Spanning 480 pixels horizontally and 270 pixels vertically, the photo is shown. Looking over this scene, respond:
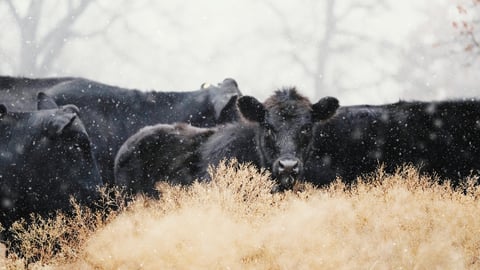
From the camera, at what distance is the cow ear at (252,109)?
7.50 metres

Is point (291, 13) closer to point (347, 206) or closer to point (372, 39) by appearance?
point (372, 39)

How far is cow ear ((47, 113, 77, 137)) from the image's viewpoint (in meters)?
6.40

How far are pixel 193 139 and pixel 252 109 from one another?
100 cm

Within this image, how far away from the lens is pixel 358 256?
4.44m

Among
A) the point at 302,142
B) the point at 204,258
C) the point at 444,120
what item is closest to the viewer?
the point at 204,258

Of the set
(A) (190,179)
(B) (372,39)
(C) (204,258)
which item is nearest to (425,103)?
(A) (190,179)

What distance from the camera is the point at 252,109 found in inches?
297

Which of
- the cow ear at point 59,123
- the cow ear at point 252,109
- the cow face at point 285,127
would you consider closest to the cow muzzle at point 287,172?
the cow face at point 285,127

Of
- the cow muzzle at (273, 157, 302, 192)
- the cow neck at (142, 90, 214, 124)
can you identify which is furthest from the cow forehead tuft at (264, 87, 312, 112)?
the cow neck at (142, 90, 214, 124)

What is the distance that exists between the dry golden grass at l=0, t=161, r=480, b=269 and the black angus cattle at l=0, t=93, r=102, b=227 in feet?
3.14

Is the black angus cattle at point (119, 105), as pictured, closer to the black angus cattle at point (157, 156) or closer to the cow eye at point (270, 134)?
the black angus cattle at point (157, 156)

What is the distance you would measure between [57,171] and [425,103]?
446 centimetres

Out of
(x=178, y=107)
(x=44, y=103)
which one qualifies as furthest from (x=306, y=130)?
(x=44, y=103)

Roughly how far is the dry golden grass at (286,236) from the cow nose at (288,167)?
3.75 ft
